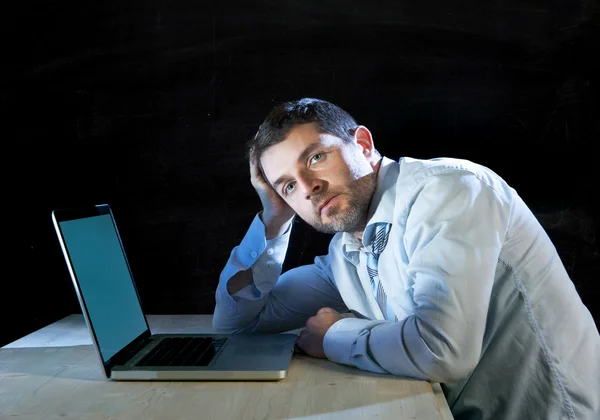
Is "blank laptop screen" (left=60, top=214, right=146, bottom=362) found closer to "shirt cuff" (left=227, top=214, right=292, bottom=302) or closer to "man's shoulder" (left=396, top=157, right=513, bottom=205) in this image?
"shirt cuff" (left=227, top=214, right=292, bottom=302)

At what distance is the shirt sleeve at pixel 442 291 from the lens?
117cm

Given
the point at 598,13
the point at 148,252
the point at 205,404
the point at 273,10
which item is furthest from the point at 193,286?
the point at 598,13

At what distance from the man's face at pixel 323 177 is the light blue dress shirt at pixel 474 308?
0.06m

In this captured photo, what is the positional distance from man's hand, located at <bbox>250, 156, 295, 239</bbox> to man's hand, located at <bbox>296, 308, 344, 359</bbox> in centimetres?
43

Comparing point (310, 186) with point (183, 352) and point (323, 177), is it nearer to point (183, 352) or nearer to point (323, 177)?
point (323, 177)

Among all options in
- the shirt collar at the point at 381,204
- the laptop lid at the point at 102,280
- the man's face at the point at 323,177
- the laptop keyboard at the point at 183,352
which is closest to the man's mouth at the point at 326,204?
the man's face at the point at 323,177

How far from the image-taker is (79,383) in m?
1.19

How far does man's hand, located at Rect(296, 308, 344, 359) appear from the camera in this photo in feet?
4.42

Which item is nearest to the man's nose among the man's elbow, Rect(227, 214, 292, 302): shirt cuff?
Rect(227, 214, 292, 302): shirt cuff

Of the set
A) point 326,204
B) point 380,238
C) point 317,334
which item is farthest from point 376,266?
point 317,334

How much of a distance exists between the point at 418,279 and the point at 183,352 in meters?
0.50

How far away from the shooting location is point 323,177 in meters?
1.59

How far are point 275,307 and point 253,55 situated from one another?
99 cm

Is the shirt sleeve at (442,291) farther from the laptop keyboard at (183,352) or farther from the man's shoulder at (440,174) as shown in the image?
the laptop keyboard at (183,352)
